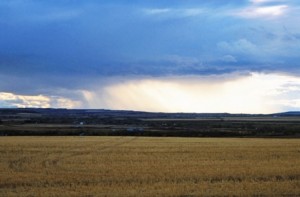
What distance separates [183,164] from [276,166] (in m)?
5.40

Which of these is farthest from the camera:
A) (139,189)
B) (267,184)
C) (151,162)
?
(151,162)

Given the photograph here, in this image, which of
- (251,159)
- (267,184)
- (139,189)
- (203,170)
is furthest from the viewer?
(251,159)

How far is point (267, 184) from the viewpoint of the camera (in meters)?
22.2

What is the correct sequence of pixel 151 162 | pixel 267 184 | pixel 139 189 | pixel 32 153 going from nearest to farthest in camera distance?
pixel 139 189, pixel 267 184, pixel 151 162, pixel 32 153

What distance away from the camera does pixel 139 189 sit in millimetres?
20844

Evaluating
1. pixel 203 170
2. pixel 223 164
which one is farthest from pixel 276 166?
pixel 203 170

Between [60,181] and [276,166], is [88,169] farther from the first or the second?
[276,166]

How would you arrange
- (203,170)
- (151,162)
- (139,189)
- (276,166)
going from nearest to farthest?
(139,189)
(203,170)
(276,166)
(151,162)

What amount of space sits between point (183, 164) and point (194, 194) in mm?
11054

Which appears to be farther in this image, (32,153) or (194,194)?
A: (32,153)

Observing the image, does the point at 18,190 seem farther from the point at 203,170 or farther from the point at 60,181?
the point at 203,170

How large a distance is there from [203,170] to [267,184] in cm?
546

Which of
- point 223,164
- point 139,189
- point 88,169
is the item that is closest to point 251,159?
point 223,164

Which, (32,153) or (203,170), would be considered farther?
(32,153)
